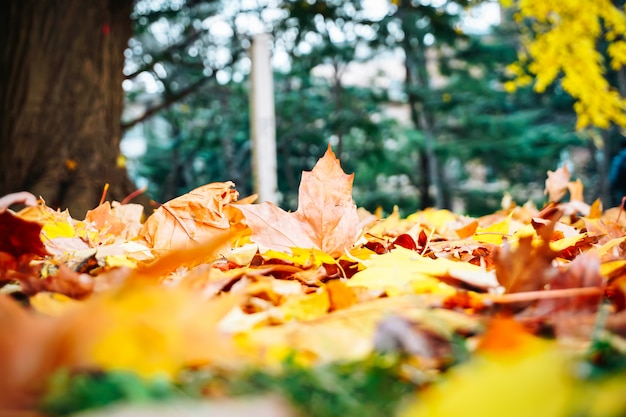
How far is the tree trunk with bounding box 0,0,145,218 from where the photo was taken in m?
2.27

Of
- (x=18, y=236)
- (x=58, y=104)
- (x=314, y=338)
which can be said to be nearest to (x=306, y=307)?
(x=314, y=338)

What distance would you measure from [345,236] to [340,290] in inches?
8.9

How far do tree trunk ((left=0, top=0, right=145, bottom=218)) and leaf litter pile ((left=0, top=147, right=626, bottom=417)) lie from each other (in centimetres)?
186

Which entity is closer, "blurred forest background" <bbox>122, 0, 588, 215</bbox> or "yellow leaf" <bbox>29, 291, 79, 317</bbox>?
"yellow leaf" <bbox>29, 291, 79, 317</bbox>

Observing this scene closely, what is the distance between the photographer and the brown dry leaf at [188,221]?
0.68m

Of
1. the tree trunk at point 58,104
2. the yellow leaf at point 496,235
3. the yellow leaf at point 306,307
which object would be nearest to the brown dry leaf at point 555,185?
the yellow leaf at point 496,235

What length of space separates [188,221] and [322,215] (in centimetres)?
19

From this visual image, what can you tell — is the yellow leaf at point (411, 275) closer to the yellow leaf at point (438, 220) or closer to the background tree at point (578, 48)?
the yellow leaf at point (438, 220)

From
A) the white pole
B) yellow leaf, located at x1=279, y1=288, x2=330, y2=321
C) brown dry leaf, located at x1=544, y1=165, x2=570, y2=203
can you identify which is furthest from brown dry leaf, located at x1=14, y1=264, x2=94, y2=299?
the white pole

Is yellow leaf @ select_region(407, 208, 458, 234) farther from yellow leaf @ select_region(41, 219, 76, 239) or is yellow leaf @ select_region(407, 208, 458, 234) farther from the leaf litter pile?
yellow leaf @ select_region(41, 219, 76, 239)

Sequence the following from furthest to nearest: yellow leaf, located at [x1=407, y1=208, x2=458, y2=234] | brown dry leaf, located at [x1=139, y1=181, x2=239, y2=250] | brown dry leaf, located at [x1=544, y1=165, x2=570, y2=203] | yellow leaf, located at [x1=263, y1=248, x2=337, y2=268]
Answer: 1. brown dry leaf, located at [x1=544, y1=165, x2=570, y2=203]
2. yellow leaf, located at [x1=407, y1=208, x2=458, y2=234]
3. brown dry leaf, located at [x1=139, y1=181, x2=239, y2=250]
4. yellow leaf, located at [x1=263, y1=248, x2=337, y2=268]

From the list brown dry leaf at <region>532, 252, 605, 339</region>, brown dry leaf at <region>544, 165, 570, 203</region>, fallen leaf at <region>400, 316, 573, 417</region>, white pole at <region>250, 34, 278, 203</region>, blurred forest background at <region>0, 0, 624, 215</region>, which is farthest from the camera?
blurred forest background at <region>0, 0, 624, 215</region>

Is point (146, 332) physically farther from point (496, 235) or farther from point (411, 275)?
point (496, 235)

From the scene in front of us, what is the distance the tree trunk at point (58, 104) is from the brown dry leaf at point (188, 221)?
158cm
